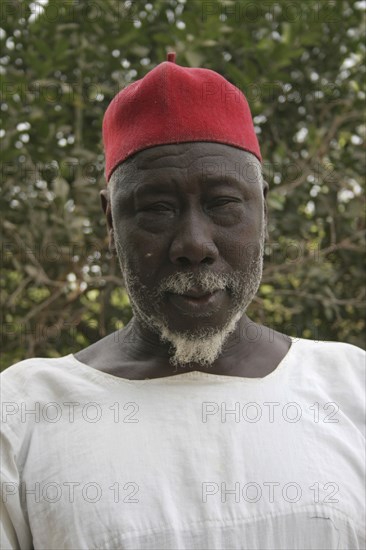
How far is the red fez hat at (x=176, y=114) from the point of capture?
5.95 feet

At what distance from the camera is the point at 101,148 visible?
3182 mm

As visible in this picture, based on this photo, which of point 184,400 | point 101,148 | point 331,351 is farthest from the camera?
point 101,148

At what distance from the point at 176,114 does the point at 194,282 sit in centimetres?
39

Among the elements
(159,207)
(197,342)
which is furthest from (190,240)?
(197,342)

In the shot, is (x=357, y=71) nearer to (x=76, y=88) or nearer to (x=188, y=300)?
(x=76, y=88)

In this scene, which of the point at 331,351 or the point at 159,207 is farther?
the point at 331,351

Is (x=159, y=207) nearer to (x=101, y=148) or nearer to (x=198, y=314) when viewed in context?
(x=198, y=314)

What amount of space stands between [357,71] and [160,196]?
1.96 metres

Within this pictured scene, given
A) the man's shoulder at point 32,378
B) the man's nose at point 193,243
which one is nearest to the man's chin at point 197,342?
the man's nose at point 193,243

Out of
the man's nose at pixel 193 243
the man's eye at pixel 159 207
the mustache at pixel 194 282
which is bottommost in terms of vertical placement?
the mustache at pixel 194 282

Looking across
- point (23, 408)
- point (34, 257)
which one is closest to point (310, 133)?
point (34, 257)

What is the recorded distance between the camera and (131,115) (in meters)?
1.88

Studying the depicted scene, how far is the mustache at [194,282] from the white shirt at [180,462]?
0.23 metres

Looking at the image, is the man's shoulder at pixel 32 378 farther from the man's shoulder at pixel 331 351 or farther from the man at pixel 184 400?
the man's shoulder at pixel 331 351
